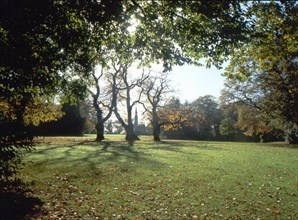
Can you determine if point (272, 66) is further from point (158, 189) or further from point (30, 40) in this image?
point (30, 40)

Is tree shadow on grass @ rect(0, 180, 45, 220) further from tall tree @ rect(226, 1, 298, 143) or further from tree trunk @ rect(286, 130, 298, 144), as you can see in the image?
tree trunk @ rect(286, 130, 298, 144)

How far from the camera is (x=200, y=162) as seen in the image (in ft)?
67.2

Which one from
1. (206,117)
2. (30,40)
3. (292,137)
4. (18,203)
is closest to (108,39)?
(30,40)

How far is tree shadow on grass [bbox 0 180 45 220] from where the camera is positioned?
28.8 feet

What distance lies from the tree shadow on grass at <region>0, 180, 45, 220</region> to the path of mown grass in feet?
1.20

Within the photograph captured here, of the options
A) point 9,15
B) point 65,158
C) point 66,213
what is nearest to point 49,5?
point 9,15

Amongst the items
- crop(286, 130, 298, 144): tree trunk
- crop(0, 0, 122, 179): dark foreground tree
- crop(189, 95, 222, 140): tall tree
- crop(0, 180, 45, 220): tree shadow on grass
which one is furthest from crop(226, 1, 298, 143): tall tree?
crop(189, 95, 222, 140): tall tree

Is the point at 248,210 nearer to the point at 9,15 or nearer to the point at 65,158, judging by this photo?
the point at 9,15

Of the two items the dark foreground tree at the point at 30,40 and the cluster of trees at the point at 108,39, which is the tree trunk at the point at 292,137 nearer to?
the cluster of trees at the point at 108,39

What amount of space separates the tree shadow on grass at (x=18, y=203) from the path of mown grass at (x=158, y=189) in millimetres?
366

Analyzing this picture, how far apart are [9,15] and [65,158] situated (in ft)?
41.7

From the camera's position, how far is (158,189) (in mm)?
12961

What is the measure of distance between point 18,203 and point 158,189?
18.7ft

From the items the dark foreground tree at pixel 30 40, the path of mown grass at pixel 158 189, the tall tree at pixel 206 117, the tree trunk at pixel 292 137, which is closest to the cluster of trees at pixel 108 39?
the dark foreground tree at pixel 30 40
